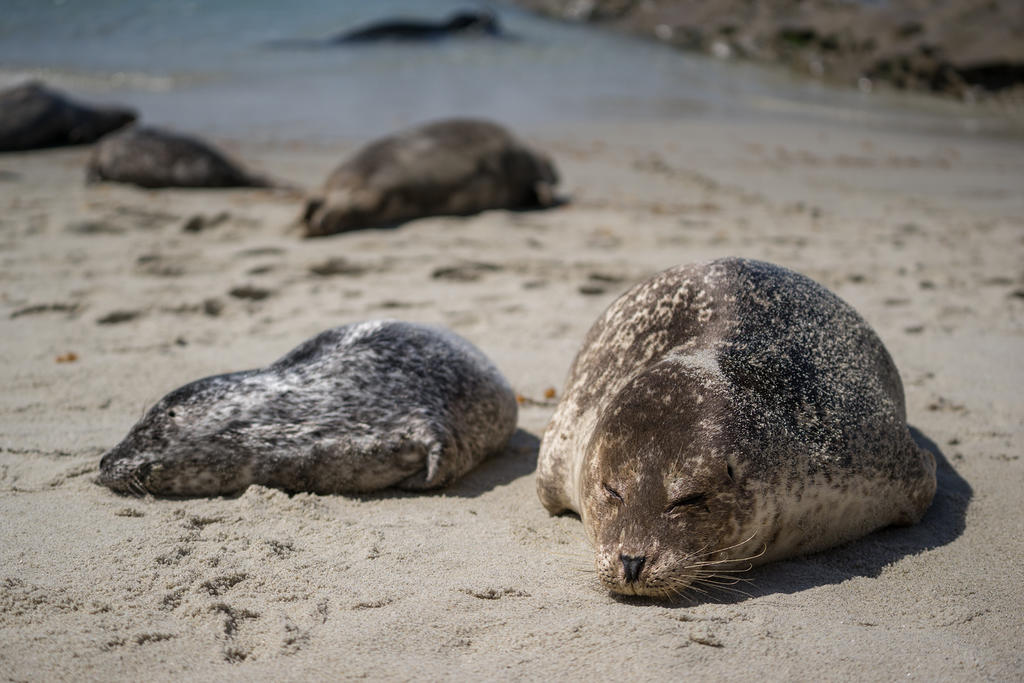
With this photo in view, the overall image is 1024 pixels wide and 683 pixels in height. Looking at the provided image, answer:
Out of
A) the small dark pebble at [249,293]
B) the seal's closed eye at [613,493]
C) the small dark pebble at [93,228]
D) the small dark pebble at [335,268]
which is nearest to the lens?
the seal's closed eye at [613,493]

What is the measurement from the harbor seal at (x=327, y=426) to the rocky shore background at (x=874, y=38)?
14.9 m

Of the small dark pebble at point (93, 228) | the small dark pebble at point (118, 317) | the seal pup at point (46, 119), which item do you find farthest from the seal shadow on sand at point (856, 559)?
the seal pup at point (46, 119)

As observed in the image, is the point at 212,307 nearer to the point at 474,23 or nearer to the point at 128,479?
the point at 128,479

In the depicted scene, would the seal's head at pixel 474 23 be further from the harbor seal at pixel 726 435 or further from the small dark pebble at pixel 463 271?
the harbor seal at pixel 726 435

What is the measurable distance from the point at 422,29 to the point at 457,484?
23263 millimetres

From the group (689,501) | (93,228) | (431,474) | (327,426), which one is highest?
(689,501)

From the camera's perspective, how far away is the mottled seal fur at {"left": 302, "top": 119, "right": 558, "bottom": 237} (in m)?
7.42

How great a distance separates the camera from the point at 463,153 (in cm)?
805

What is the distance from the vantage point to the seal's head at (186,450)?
3.35 metres

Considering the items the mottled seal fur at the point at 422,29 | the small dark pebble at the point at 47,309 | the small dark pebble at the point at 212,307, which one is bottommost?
the small dark pebble at the point at 47,309

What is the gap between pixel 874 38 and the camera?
1814cm

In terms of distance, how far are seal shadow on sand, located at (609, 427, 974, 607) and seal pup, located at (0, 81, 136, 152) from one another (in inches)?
431

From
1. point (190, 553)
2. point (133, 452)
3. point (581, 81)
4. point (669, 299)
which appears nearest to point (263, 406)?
point (133, 452)

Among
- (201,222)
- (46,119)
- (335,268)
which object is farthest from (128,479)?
(46,119)
